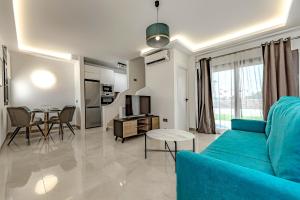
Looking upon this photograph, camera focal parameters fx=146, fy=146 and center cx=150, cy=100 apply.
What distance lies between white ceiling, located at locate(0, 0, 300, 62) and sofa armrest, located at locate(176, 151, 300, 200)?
98.9 inches

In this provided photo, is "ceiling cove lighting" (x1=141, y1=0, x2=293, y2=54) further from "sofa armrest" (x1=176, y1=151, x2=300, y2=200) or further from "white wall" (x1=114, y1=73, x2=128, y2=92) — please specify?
"sofa armrest" (x1=176, y1=151, x2=300, y2=200)

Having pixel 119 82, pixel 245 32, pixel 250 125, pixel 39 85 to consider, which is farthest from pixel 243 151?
pixel 119 82

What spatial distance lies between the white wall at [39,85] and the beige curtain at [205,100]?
463 cm

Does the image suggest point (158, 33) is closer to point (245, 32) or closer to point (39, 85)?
point (245, 32)

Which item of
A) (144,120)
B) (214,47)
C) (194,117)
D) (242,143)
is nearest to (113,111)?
(144,120)

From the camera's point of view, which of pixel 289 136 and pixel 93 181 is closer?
pixel 289 136

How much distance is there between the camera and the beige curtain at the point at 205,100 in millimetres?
4328

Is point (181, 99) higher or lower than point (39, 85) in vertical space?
lower

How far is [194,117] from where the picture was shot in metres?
4.80

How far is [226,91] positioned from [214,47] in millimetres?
1288

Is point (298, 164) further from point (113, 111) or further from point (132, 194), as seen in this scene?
point (113, 111)

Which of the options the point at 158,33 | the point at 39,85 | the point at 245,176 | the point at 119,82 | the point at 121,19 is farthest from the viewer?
the point at 119,82

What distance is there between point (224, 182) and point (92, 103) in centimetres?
541

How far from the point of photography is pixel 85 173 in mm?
2090
